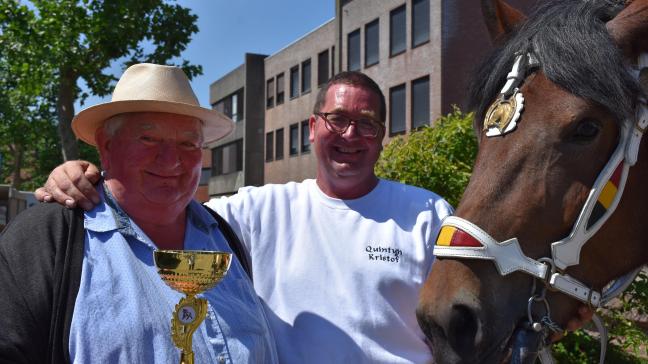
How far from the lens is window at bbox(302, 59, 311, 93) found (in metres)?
32.1

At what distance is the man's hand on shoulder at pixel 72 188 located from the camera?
96.7 inches

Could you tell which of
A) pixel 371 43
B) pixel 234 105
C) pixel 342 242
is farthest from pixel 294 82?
pixel 342 242

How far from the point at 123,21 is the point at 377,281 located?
9.56 metres

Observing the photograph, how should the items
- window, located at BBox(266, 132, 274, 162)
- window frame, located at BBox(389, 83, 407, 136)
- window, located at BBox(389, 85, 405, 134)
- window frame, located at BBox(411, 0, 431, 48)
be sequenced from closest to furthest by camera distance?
window frame, located at BBox(411, 0, 431, 48) < window frame, located at BBox(389, 83, 407, 136) < window, located at BBox(389, 85, 405, 134) < window, located at BBox(266, 132, 274, 162)

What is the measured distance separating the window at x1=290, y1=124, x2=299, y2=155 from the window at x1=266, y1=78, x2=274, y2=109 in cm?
330

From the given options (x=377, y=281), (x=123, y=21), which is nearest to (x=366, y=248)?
(x=377, y=281)

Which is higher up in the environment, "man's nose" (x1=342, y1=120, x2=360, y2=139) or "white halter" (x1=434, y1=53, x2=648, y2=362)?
"man's nose" (x1=342, y1=120, x2=360, y2=139)

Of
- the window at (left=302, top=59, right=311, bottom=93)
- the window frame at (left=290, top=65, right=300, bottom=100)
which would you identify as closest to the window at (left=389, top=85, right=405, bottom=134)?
the window at (left=302, top=59, right=311, bottom=93)

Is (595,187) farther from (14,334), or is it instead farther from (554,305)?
(14,334)

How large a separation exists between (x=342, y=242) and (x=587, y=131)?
1.31 m

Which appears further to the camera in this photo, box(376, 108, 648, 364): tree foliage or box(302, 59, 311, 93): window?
box(302, 59, 311, 93): window

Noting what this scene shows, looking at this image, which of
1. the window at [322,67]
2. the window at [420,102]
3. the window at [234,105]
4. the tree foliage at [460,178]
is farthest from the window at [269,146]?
the tree foliage at [460,178]

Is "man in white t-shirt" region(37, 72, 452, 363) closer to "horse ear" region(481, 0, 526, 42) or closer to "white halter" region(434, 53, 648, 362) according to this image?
"horse ear" region(481, 0, 526, 42)

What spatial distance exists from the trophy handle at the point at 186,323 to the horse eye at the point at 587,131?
140 cm
